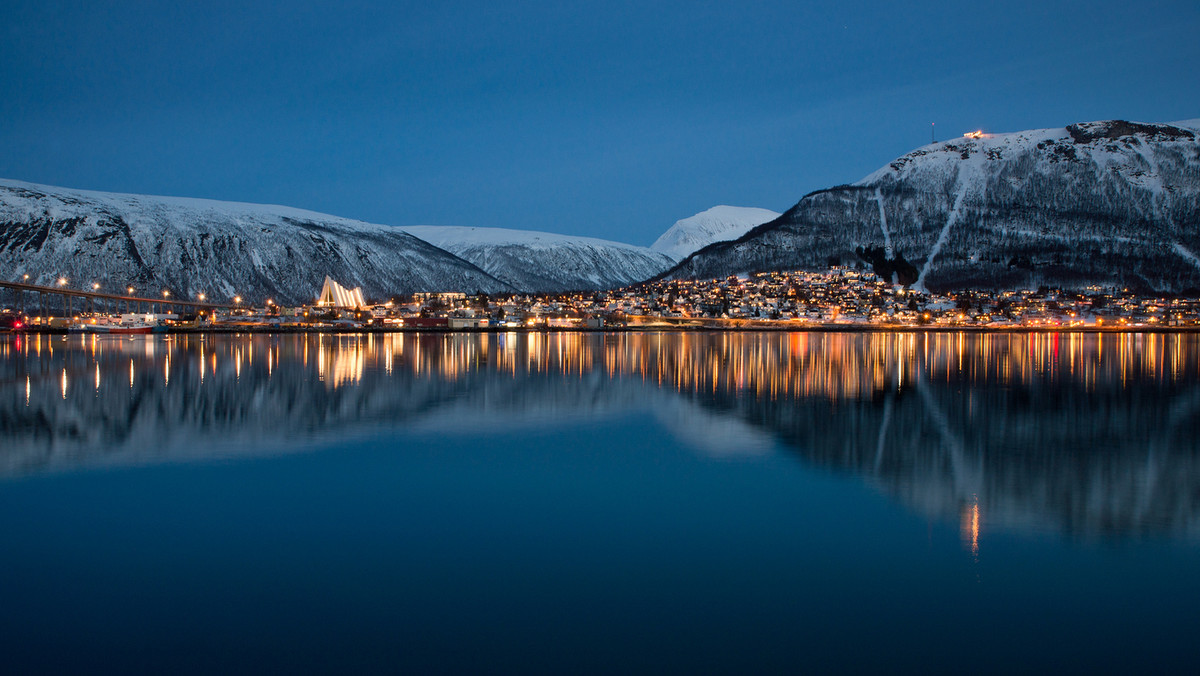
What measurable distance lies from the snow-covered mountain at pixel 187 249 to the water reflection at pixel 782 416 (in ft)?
402

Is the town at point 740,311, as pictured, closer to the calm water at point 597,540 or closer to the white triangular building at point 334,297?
the white triangular building at point 334,297

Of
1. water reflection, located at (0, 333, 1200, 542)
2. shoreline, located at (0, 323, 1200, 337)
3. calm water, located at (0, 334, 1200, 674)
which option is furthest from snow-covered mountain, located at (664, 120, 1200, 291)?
calm water, located at (0, 334, 1200, 674)

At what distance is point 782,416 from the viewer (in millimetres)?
16547

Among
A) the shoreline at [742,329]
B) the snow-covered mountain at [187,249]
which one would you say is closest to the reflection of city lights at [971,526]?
the shoreline at [742,329]

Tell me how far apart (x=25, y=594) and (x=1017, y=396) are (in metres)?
20.8

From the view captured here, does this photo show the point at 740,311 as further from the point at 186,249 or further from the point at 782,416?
the point at 782,416

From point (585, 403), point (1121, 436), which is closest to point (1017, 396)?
point (1121, 436)

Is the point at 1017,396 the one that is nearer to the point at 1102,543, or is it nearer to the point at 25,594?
the point at 1102,543

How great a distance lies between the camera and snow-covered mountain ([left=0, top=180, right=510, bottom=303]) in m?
137

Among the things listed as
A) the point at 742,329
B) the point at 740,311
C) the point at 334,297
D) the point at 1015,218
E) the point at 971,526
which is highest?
the point at 1015,218

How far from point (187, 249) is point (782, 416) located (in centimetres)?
15928

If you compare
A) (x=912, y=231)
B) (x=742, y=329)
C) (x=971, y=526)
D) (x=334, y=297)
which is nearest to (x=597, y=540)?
(x=971, y=526)

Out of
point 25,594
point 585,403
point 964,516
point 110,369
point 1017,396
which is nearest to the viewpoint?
point 25,594

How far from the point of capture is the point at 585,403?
765 inches
